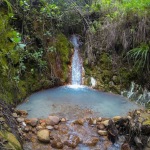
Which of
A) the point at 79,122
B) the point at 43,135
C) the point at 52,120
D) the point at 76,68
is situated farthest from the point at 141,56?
the point at 43,135

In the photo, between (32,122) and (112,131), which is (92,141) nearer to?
(112,131)

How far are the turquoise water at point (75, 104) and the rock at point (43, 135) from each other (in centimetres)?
50

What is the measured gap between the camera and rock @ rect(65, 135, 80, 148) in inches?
117

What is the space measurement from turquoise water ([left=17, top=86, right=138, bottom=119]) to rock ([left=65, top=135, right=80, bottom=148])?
55cm

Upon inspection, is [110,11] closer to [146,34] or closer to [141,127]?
[146,34]

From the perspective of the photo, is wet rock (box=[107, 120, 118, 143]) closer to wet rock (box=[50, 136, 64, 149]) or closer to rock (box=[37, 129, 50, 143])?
wet rock (box=[50, 136, 64, 149])

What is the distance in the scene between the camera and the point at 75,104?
13.6 feet

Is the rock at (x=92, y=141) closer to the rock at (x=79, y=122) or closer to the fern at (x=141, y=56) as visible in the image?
the rock at (x=79, y=122)

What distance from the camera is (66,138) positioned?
3.13 meters

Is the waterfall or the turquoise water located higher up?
the waterfall

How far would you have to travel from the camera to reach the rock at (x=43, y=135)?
3025 mm

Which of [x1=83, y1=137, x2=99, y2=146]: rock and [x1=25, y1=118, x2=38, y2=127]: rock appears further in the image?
[x1=25, y1=118, x2=38, y2=127]: rock

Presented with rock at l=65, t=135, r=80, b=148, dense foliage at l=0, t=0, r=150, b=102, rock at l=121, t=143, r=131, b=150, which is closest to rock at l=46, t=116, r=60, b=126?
rock at l=65, t=135, r=80, b=148

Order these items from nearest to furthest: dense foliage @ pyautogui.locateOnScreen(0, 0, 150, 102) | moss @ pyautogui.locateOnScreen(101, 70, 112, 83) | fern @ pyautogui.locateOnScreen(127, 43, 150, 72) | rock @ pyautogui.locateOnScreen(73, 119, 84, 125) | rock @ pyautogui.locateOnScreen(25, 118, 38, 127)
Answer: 1. rock @ pyautogui.locateOnScreen(25, 118, 38, 127)
2. rock @ pyautogui.locateOnScreen(73, 119, 84, 125)
3. dense foliage @ pyautogui.locateOnScreen(0, 0, 150, 102)
4. fern @ pyautogui.locateOnScreen(127, 43, 150, 72)
5. moss @ pyautogui.locateOnScreen(101, 70, 112, 83)
